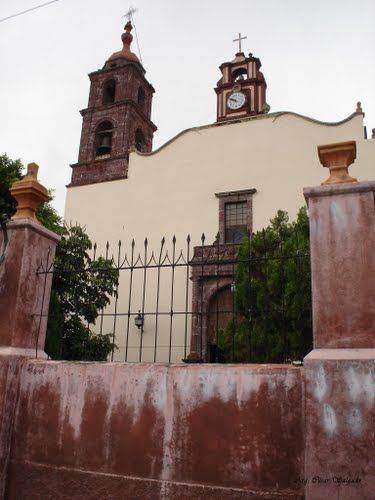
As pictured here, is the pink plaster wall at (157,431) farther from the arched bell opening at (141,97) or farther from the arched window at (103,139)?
the arched bell opening at (141,97)

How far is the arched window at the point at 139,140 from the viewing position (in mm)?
18500

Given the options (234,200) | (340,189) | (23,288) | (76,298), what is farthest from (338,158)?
(234,200)

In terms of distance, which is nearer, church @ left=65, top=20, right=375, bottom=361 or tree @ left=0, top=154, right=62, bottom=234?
tree @ left=0, top=154, right=62, bottom=234

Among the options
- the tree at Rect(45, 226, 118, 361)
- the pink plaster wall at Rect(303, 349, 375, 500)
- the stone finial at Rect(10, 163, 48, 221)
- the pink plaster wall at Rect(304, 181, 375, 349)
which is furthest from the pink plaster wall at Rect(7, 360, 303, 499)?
the tree at Rect(45, 226, 118, 361)

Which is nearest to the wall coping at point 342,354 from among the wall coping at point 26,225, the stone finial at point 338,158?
the stone finial at point 338,158

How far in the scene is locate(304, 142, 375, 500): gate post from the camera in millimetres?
3006

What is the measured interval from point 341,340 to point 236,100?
47.5 ft

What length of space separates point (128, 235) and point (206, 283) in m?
3.47

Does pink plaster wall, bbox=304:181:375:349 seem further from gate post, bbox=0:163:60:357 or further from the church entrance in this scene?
the church entrance

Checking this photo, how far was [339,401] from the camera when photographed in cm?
310

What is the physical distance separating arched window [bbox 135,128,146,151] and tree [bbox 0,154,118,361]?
10.0m

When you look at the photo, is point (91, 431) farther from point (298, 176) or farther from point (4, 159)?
point (298, 176)

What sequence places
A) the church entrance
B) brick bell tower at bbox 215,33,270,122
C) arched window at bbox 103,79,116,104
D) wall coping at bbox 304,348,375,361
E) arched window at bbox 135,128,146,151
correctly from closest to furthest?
wall coping at bbox 304,348,375,361 < the church entrance < brick bell tower at bbox 215,33,270,122 < arched window at bbox 135,128,146,151 < arched window at bbox 103,79,116,104

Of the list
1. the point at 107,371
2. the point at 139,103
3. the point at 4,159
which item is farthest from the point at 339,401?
the point at 139,103
